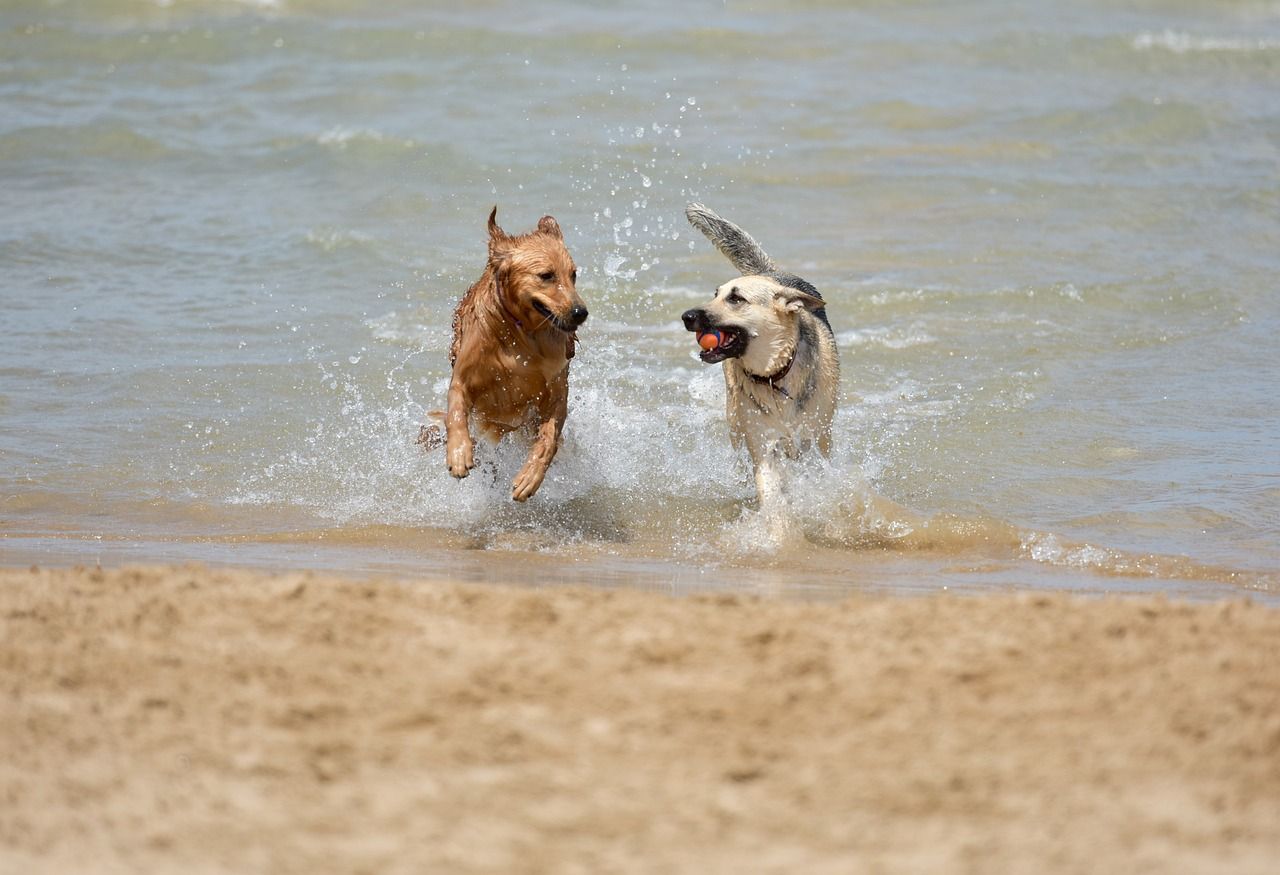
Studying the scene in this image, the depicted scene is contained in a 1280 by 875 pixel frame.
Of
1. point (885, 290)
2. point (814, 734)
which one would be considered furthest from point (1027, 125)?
point (814, 734)

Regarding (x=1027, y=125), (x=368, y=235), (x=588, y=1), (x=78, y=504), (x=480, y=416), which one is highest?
(x=588, y=1)

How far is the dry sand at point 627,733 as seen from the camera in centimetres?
315

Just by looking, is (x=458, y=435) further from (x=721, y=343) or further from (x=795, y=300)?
(x=795, y=300)

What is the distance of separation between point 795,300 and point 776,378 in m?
0.39

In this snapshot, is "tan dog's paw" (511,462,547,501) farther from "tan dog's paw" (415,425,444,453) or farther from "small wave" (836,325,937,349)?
"small wave" (836,325,937,349)

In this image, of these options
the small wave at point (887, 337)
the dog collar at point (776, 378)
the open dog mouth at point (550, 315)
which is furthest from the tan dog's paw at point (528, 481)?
the small wave at point (887, 337)

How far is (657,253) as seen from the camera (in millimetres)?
12516

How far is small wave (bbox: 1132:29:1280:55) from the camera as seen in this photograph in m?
19.2

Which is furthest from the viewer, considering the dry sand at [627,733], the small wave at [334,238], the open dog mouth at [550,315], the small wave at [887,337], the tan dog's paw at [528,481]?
the small wave at [334,238]

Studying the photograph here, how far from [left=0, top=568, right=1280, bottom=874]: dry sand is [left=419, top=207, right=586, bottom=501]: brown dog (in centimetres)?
224

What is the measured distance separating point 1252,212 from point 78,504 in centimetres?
1050

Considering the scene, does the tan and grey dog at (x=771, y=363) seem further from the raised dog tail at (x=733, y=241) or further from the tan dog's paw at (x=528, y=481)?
the tan dog's paw at (x=528, y=481)

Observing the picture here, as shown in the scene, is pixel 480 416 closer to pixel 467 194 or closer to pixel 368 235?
pixel 368 235

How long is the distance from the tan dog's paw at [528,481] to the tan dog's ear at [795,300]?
137cm
